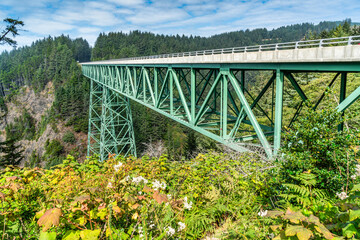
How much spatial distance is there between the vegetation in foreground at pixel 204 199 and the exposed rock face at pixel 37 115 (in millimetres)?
56916


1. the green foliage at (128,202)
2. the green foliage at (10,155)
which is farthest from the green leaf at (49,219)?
the green foliage at (10,155)

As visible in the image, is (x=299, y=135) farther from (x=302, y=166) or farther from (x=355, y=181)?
(x=355, y=181)

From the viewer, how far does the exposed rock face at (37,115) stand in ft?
201

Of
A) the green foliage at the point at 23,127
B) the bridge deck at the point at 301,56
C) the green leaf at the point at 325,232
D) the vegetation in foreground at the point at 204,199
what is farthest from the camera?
the green foliage at the point at 23,127

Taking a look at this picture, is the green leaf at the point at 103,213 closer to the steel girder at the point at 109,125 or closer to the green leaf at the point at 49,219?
the green leaf at the point at 49,219

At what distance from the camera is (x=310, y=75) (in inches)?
1207

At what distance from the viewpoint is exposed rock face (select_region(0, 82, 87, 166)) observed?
61.4m

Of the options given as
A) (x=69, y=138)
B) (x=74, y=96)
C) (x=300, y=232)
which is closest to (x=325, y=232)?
(x=300, y=232)

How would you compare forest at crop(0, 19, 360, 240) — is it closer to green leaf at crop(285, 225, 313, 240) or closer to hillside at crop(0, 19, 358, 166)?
green leaf at crop(285, 225, 313, 240)

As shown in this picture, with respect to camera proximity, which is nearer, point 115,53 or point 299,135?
point 299,135

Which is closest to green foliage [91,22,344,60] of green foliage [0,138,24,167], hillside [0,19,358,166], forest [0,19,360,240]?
hillside [0,19,358,166]

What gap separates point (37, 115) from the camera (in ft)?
284

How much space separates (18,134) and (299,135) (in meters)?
96.7

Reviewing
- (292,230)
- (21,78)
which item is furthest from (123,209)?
(21,78)
